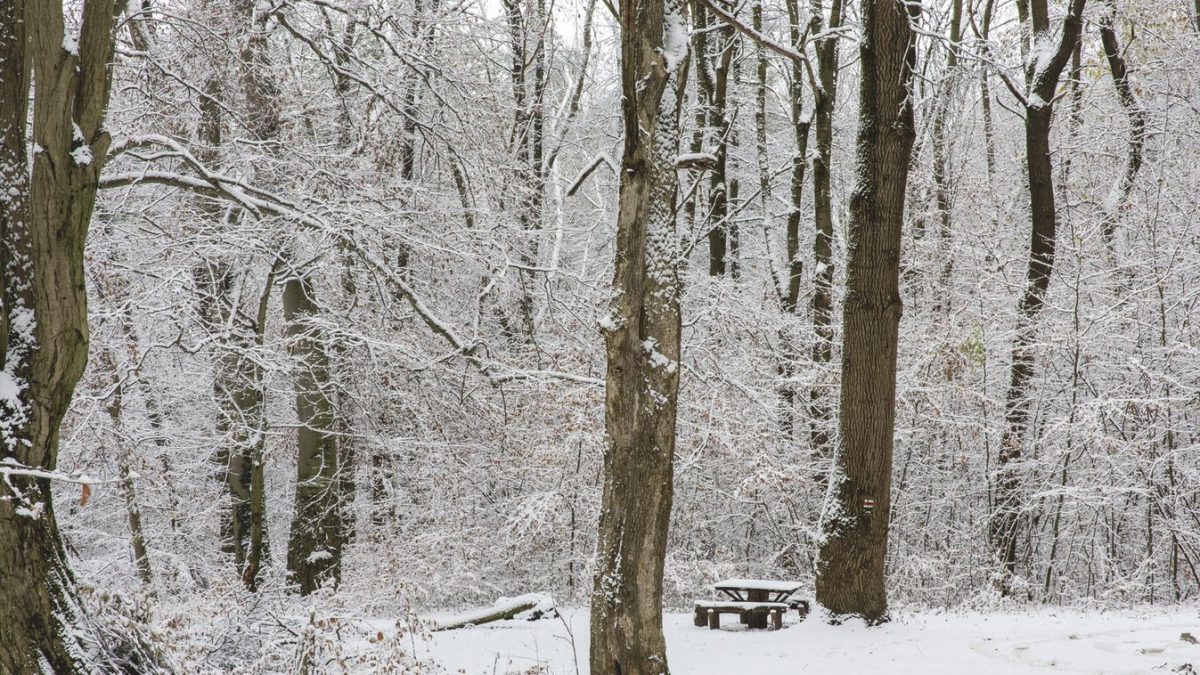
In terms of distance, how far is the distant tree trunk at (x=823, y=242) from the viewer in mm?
12750

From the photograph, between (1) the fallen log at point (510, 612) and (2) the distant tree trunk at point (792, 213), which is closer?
(1) the fallen log at point (510, 612)

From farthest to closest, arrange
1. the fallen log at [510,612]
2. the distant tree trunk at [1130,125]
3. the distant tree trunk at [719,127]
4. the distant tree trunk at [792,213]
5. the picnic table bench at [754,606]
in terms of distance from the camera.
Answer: the distant tree trunk at [719,127] → the distant tree trunk at [792,213] → the distant tree trunk at [1130,125] → the fallen log at [510,612] → the picnic table bench at [754,606]

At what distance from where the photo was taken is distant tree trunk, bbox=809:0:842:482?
12750 mm

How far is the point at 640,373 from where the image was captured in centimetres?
510

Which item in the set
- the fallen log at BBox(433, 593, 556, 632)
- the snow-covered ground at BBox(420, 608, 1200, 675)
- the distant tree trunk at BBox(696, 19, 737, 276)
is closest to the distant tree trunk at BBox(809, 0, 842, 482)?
the distant tree trunk at BBox(696, 19, 737, 276)

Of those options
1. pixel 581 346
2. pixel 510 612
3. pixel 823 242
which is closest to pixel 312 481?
pixel 510 612

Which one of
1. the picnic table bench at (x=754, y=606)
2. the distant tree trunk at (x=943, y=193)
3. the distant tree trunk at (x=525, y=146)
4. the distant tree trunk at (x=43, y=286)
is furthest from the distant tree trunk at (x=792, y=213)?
the distant tree trunk at (x=43, y=286)

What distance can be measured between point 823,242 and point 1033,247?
3.08m

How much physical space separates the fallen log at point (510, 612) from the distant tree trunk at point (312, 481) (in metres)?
2.70

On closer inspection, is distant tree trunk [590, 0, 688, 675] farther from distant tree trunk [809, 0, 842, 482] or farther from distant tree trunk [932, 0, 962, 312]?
distant tree trunk [932, 0, 962, 312]

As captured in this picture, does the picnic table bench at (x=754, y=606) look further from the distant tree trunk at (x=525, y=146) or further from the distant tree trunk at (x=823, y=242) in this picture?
the distant tree trunk at (x=525, y=146)

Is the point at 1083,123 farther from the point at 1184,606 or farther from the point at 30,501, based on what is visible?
the point at 30,501

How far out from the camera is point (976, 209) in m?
16.1

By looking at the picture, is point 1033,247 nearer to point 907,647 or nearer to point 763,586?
point 763,586
